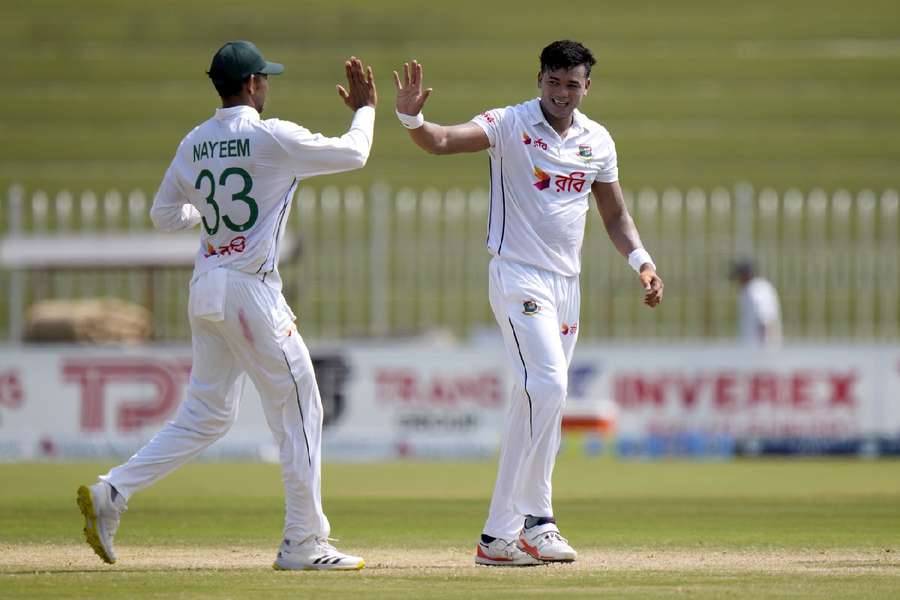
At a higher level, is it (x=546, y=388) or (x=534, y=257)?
(x=534, y=257)

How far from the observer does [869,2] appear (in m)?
26.6

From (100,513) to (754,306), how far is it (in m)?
11.6

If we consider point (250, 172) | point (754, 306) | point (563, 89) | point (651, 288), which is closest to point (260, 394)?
point (250, 172)

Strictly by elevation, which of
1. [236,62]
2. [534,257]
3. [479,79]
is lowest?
[534,257]

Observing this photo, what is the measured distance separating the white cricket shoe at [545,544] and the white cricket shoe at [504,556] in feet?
0.11

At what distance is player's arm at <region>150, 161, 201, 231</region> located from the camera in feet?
22.7

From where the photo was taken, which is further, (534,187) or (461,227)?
(461,227)

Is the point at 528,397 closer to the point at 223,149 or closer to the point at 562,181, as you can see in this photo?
the point at 562,181

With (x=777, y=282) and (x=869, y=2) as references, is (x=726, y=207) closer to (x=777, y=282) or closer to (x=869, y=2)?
(x=777, y=282)

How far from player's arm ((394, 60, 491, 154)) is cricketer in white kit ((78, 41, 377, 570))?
0.17m

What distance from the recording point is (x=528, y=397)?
23.5ft

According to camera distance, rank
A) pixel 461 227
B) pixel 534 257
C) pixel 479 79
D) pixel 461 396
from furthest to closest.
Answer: pixel 479 79 → pixel 461 227 → pixel 461 396 → pixel 534 257

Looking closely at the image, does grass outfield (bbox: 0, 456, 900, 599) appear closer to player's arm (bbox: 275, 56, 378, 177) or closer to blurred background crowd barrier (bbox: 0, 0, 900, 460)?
blurred background crowd barrier (bbox: 0, 0, 900, 460)

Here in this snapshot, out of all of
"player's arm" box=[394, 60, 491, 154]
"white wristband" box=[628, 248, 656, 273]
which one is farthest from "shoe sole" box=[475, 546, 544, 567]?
"player's arm" box=[394, 60, 491, 154]
